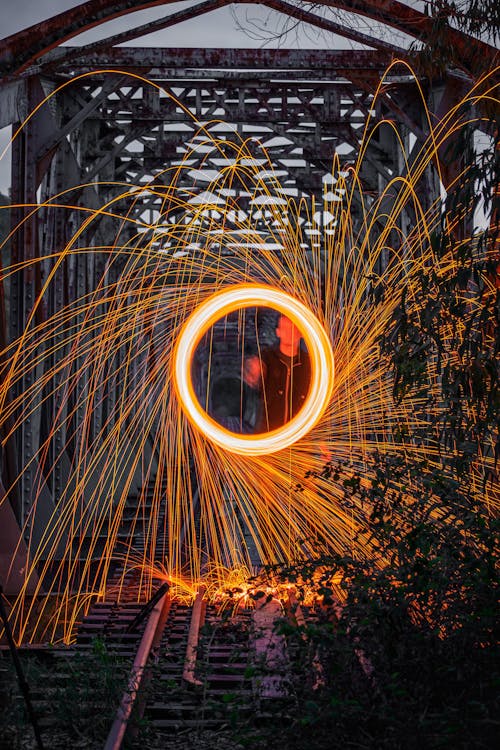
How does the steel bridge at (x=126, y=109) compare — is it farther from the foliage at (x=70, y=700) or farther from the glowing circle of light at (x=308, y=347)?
the foliage at (x=70, y=700)

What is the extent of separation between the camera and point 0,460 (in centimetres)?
806

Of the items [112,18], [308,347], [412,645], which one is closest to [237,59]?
[112,18]

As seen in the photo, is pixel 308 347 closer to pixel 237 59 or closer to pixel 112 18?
pixel 237 59

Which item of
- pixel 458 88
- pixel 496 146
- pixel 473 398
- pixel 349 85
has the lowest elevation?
pixel 473 398

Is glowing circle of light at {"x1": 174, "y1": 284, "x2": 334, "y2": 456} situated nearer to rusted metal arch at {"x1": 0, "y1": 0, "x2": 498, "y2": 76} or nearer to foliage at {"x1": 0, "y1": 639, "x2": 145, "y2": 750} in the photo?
rusted metal arch at {"x1": 0, "y1": 0, "x2": 498, "y2": 76}

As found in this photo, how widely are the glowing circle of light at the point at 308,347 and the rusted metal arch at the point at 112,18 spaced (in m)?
2.27

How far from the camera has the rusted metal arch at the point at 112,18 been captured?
7.38m

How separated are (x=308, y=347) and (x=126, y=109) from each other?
4954 millimetres

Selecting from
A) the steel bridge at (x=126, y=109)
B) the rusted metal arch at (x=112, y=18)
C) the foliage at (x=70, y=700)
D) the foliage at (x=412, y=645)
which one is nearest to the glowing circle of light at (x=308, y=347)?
the steel bridge at (x=126, y=109)

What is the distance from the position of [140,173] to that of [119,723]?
1038cm

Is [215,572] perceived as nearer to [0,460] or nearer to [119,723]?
[0,460]

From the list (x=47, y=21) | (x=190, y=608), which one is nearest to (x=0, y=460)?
(x=190, y=608)

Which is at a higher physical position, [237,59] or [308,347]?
[237,59]

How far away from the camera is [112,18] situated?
771cm
